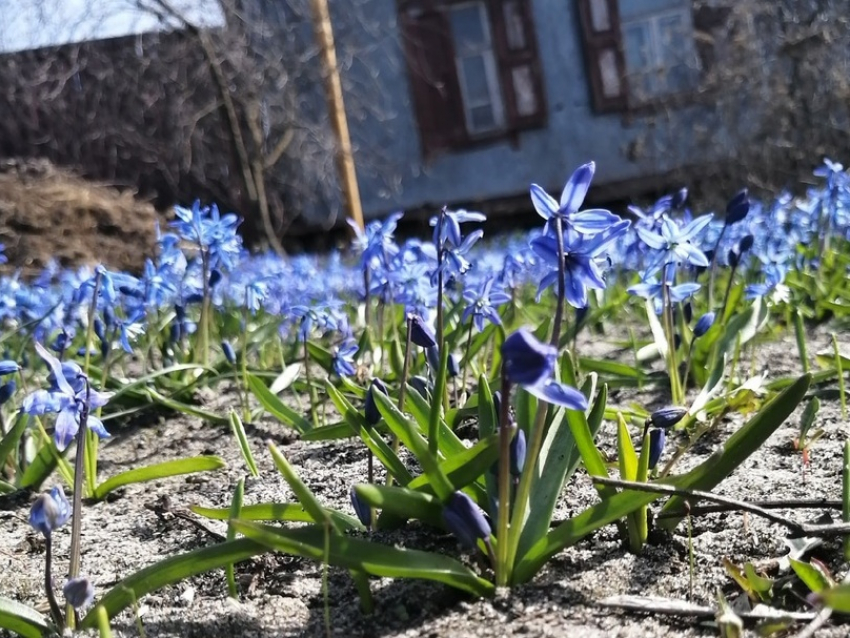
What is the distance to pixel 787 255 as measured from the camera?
340cm

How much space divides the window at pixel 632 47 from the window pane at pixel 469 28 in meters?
1.38

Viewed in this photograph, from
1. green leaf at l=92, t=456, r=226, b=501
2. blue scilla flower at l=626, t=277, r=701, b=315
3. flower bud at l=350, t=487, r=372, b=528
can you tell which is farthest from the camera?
blue scilla flower at l=626, t=277, r=701, b=315

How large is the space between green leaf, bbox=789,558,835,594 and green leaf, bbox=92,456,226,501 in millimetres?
1030

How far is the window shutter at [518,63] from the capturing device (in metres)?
12.1

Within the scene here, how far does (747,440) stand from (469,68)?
11.7m

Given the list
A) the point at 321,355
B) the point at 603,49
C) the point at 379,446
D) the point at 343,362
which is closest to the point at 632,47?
the point at 603,49

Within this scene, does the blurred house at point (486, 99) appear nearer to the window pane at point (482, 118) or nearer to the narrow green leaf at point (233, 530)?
the window pane at point (482, 118)

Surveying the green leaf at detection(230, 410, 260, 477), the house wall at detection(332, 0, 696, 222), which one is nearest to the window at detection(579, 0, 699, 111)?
the house wall at detection(332, 0, 696, 222)

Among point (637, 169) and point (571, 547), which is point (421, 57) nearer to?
point (637, 169)

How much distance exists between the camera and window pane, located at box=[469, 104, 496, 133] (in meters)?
12.4

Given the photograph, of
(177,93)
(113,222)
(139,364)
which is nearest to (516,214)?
(177,93)

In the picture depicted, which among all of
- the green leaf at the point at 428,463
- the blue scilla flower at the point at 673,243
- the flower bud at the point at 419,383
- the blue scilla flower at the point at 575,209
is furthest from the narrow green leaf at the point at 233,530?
the blue scilla flower at the point at 673,243

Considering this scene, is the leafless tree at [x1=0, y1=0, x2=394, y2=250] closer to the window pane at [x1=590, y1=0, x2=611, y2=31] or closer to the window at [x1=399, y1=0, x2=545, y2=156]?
the window at [x1=399, y1=0, x2=545, y2=156]

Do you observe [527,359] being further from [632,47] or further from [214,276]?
[632,47]
